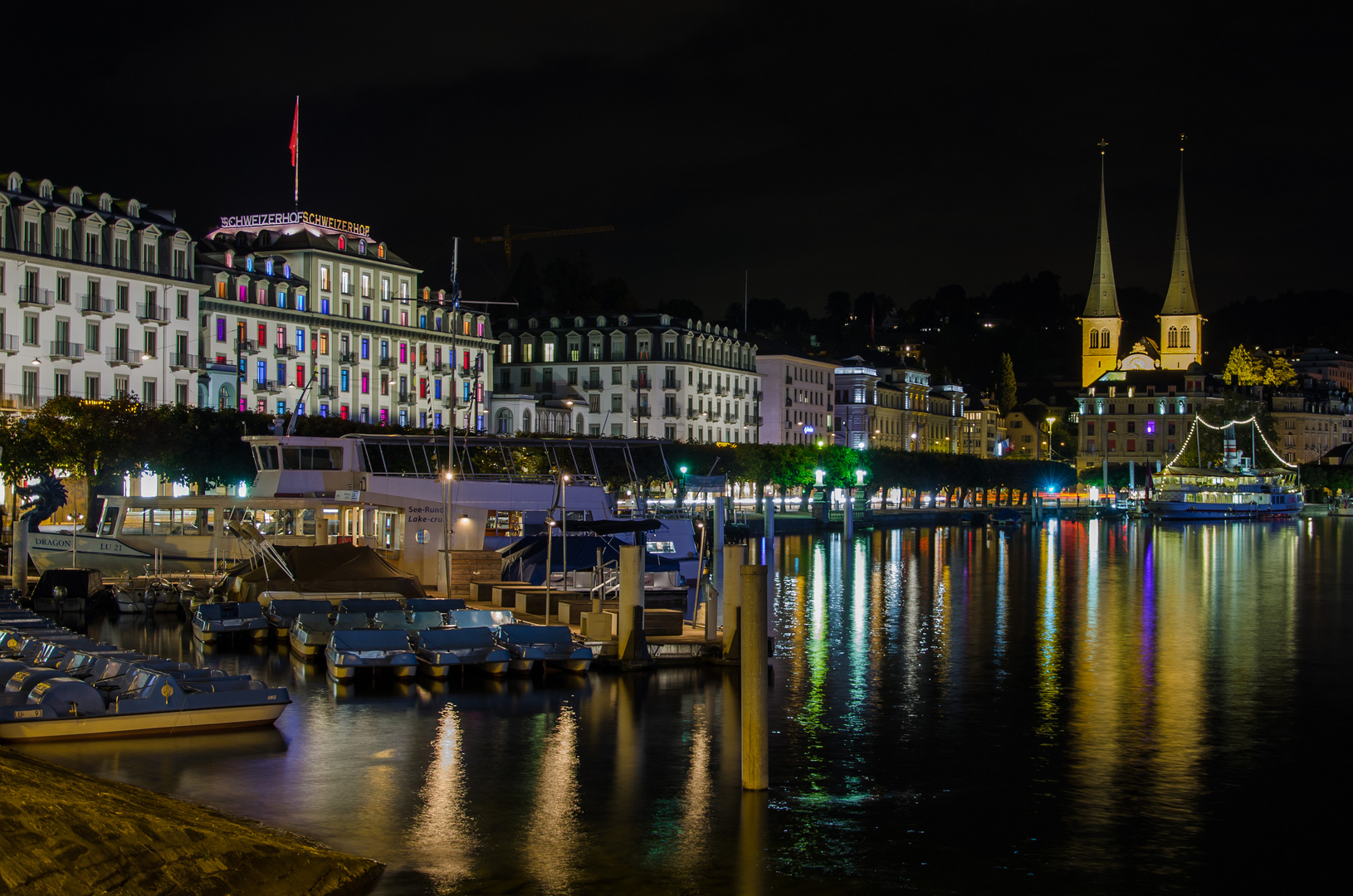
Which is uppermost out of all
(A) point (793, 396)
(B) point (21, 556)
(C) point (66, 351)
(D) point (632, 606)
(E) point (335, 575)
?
(A) point (793, 396)

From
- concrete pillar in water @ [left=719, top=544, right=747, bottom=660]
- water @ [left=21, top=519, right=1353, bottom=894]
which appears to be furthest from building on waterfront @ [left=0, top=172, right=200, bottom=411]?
concrete pillar in water @ [left=719, top=544, right=747, bottom=660]

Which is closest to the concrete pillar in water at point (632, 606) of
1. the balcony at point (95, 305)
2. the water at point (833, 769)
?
the water at point (833, 769)

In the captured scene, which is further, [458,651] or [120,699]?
[458,651]

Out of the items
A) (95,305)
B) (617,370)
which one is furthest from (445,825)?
(617,370)

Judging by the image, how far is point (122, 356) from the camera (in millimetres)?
93812

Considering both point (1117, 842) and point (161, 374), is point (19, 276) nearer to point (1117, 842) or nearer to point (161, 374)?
point (161, 374)

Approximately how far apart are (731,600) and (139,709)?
16237 millimetres

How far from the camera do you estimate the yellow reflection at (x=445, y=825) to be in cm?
2019

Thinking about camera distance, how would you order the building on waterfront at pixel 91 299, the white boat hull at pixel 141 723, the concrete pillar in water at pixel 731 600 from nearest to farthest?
1. the white boat hull at pixel 141 723
2. the concrete pillar in water at pixel 731 600
3. the building on waterfront at pixel 91 299

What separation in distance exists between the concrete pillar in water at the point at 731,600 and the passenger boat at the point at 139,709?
11.9 meters

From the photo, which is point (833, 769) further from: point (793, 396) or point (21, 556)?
point (793, 396)

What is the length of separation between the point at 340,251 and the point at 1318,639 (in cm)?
8352

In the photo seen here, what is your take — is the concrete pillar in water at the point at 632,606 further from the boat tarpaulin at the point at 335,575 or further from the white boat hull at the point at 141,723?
the boat tarpaulin at the point at 335,575

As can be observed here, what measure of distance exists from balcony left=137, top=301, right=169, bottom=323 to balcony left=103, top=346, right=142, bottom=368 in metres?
2.31
